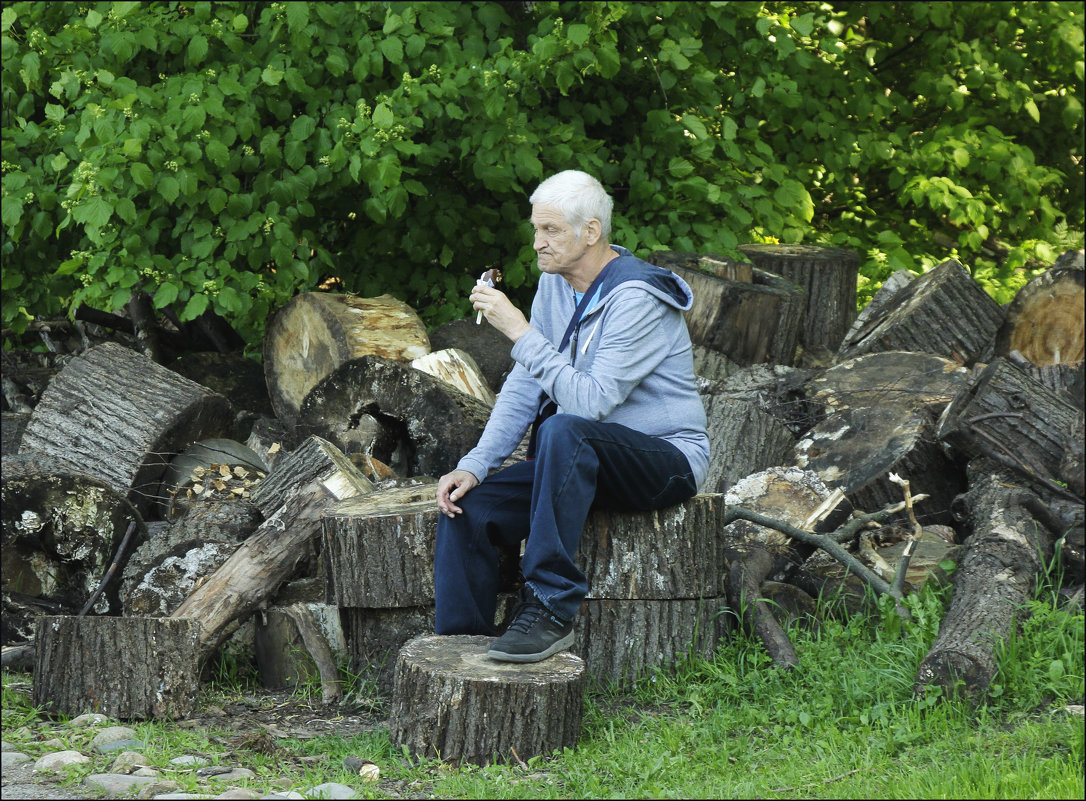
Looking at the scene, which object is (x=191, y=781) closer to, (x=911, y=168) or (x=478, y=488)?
(x=478, y=488)

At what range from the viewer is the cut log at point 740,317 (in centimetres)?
604

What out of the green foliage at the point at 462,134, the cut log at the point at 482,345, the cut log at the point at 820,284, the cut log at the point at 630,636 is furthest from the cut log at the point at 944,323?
the cut log at the point at 630,636

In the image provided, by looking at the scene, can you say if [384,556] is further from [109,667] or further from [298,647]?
[109,667]

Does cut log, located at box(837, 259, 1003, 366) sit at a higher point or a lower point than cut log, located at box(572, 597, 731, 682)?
higher

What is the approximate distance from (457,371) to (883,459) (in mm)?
2168

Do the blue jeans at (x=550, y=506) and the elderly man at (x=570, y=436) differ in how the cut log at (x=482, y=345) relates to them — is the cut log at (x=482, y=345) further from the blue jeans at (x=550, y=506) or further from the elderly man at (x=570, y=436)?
the blue jeans at (x=550, y=506)

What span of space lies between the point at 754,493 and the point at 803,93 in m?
3.96

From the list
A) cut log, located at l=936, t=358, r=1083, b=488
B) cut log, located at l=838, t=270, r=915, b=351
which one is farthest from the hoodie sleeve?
cut log, located at l=838, t=270, r=915, b=351

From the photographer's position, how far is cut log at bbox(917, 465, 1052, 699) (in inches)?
129

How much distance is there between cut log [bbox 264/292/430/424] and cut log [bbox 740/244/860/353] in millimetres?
2270

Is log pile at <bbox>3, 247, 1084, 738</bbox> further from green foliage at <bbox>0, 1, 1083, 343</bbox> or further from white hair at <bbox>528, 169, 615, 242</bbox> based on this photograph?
white hair at <bbox>528, 169, 615, 242</bbox>

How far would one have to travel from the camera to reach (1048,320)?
19.5 feet

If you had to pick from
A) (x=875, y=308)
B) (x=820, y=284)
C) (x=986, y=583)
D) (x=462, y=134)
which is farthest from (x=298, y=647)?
(x=820, y=284)

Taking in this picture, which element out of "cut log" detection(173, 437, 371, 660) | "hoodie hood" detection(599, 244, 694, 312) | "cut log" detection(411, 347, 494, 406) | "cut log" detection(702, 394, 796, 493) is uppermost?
"hoodie hood" detection(599, 244, 694, 312)
